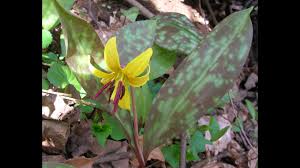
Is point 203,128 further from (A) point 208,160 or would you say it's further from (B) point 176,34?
(B) point 176,34

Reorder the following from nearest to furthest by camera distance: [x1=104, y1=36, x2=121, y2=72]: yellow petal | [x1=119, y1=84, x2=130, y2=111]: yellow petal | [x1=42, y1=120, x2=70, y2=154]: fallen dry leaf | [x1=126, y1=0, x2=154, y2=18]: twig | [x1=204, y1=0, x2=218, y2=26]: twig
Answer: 1. [x1=104, y1=36, x2=121, y2=72]: yellow petal
2. [x1=119, y1=84, x2=130, y2=111]: yellow petal
3. [x1=42, y1=120, x2=70, y2=154]: fallen dry leaf
4. [x1=126, y1=0, x2=154, y2=18]: twig
5. [x1=204, y1=0, x2=218, y2=26]: twig

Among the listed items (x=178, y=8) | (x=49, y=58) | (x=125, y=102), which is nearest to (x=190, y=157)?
(x=125, y=102)

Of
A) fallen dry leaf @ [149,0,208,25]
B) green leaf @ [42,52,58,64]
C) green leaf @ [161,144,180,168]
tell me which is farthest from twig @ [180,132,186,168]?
fallen dry leaf @ [149,0,208,25]

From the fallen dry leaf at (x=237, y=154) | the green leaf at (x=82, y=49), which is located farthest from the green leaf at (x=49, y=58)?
the fallen dry leaf at (x=237, y=154)

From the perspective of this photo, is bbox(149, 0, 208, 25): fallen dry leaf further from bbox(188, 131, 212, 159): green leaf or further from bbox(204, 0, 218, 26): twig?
bbox(188, 131, 212, 159): green leaf
